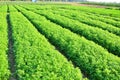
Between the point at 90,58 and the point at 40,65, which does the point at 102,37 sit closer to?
the point at 90,58

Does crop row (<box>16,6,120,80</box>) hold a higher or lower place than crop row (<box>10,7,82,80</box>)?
lower

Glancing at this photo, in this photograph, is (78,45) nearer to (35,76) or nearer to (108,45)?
(108,45)

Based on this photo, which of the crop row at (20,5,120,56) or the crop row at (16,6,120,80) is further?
the crop row at (20,5,120,56)

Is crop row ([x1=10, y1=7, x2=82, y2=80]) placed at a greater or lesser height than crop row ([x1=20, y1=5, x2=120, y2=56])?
greater

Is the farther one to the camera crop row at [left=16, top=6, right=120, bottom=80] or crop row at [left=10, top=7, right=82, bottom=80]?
crop row at [left=16, top=6, right=120, bottom=80]

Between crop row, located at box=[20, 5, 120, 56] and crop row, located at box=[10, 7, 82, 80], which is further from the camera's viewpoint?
crop row, located at box=[20, 5, 120, 56]

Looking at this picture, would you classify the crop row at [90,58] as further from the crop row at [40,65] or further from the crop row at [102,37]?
the crop row at [102,37]

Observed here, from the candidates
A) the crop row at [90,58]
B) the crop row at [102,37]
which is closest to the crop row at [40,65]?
the crop row at [90,58]

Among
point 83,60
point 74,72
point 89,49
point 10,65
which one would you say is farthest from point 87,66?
point 10,65

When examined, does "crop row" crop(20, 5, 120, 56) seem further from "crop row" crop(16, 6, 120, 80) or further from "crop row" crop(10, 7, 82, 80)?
"crop row" crop(10, 7, 82, 80)

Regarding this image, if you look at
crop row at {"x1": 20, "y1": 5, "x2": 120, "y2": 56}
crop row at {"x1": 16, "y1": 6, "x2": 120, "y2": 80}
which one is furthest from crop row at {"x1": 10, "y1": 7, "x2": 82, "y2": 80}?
crop row at {"x1": 20, "y1": 5, "x2": 120, "y2": 56}

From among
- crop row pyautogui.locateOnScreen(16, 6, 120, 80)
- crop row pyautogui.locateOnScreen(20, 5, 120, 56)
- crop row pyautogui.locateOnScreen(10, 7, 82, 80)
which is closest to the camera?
crop row pyautogui.locateOnScreen(10, 7, 82, 80)

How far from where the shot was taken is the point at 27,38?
13.8 metres

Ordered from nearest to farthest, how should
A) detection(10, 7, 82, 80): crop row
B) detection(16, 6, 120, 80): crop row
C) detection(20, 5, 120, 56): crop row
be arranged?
detection(10, 7, 82, 80): crop row < detection(16, 6, 120, 80): crop row < detection(20, 5, 120, 56): crop row
